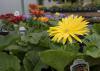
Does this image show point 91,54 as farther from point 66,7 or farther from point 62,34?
point 66,7

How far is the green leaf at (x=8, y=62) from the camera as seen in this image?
2.76ft

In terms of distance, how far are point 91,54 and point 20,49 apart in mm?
229

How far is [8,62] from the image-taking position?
85 centimetres

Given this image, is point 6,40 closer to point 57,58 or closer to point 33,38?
point 33,38

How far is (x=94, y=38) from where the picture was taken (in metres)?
0.90

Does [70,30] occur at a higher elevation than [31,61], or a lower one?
higher

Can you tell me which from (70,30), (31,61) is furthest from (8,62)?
(70,30)

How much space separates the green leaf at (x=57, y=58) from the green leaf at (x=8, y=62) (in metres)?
0.10

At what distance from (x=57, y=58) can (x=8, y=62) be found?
0.16 meters

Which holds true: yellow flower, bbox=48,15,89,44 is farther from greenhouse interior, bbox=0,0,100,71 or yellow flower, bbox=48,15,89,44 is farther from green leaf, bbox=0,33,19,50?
green leaf, bbox=0,33,19,50

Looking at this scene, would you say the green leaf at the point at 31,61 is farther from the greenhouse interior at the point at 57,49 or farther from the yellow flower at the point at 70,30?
the yellow flower at the point at 70,30

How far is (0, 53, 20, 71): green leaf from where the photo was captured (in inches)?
33.1

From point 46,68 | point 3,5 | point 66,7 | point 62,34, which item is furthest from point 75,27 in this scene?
point 3,5

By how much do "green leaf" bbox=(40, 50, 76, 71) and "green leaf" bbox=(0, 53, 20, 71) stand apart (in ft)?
0.32
